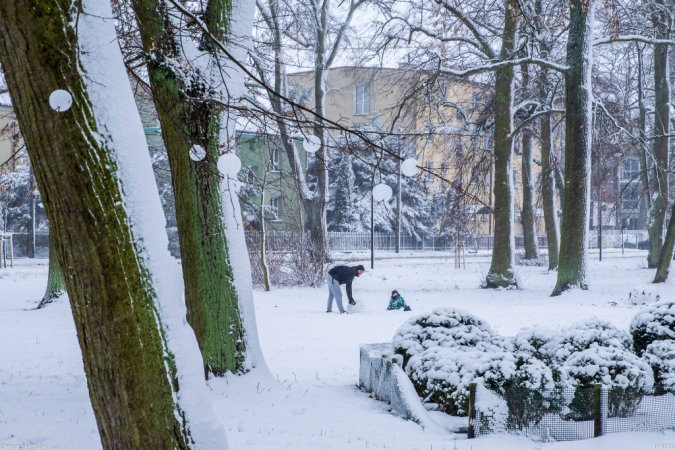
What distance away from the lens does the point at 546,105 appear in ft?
65.6

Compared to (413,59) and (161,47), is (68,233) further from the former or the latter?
(413,59)

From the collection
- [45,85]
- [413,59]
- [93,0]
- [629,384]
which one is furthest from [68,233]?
[413,59]

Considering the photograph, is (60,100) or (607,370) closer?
(60,100)

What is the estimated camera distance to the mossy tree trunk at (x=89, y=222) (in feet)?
10.5

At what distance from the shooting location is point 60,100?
122 inches

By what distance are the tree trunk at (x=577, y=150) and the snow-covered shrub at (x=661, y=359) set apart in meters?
9.41

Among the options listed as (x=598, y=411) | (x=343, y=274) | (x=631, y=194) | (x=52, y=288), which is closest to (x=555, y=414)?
(x=598, y=411)

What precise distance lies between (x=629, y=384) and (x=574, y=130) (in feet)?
36.5

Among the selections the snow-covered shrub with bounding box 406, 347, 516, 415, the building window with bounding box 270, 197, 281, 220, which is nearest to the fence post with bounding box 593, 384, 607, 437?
the snow-covered shrub with bounding box 406, 347, 516, 415

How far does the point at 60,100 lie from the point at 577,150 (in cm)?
1527

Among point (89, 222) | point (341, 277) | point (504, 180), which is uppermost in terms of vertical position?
point (504, 180)

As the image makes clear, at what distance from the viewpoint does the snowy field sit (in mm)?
5617

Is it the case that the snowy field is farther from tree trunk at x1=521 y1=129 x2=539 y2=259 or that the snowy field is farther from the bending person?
tree trunk at x1=521 y1=129 x2=539 y2=259

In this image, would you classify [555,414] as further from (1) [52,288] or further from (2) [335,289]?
(1) [52,288]
